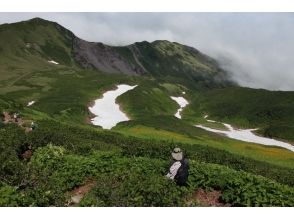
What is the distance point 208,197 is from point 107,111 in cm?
10349

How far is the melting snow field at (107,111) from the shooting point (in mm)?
111819

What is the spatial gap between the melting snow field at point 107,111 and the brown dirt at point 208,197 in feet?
237

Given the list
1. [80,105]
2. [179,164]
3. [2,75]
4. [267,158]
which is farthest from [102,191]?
[2,75]

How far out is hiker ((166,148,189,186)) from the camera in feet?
95.5

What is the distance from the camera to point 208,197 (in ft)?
98.5

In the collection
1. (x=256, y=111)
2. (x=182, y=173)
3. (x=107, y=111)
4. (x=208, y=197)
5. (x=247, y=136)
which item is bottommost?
(x=208, y=197)

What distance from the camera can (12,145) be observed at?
37469 mm

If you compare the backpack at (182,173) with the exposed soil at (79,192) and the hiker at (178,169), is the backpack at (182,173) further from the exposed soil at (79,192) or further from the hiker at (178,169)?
the exposed soil at (79,192)

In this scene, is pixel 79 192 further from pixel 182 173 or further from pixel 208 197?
pixel 208 197

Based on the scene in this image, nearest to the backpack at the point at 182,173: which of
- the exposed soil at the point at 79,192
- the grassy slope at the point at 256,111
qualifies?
the exposed soil at the point at 79,192

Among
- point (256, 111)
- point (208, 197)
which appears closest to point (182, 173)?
point (208, 197)

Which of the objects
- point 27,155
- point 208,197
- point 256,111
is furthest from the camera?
point 256,111

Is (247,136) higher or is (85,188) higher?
(247,136)

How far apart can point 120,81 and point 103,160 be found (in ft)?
507
